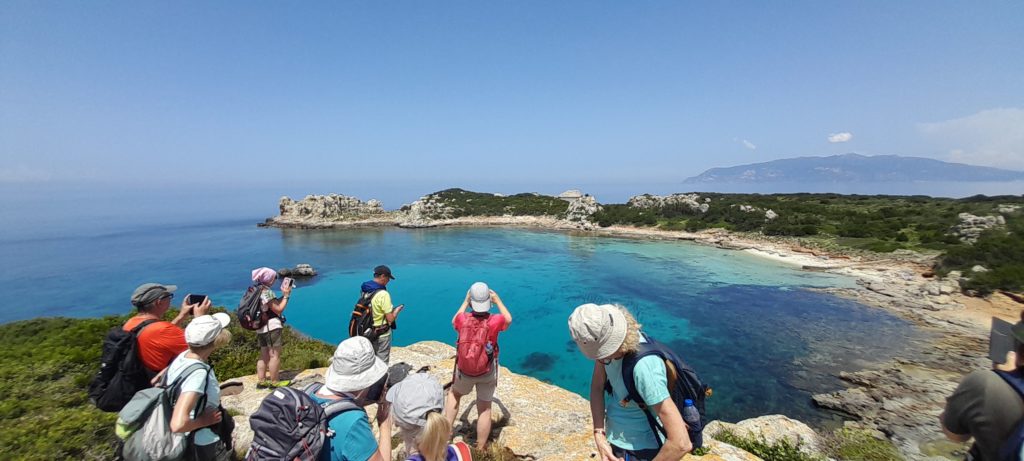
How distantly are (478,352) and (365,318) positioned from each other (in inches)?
Answer: 89.9

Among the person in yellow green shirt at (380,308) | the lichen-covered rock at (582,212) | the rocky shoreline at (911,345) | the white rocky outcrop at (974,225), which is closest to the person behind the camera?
the person in yellow green shirt at (380,308)

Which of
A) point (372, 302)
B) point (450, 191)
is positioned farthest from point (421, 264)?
point (450, 191)

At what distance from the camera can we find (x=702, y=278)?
2608 cm

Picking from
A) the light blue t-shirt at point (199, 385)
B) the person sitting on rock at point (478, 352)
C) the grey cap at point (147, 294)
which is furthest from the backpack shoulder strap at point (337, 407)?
the grey cap at point (147, 294)

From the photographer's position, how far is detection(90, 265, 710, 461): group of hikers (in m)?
2.28

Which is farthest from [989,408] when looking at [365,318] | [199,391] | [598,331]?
[365,318]

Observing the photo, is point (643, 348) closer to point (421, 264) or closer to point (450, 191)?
point (421, 264)

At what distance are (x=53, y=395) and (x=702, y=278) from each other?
1148 inches

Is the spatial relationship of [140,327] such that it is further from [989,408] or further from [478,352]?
[989,408]

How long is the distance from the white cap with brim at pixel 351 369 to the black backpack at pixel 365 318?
309 centimetres

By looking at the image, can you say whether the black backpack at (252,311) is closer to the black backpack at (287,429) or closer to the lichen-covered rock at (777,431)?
the black backpack at (287,429)

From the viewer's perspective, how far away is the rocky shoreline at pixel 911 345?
29.0 feet

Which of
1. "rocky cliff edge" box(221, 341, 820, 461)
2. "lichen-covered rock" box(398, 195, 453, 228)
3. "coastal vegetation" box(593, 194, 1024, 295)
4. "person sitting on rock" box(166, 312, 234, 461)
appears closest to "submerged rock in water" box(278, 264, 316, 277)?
"rocky cliff edge" box(221, 341, 820, 461)

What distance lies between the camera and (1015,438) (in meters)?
1.98
